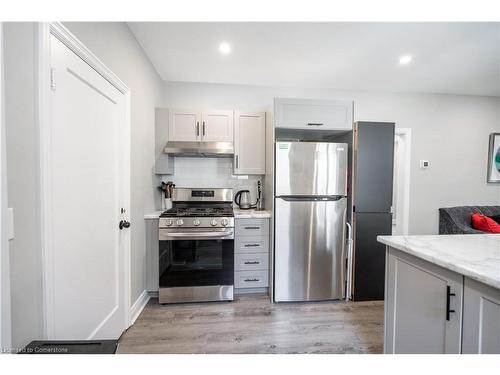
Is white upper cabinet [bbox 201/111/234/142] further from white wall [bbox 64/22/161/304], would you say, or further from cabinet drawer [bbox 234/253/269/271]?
cabinet drawer [bbox 234/253/269/271]

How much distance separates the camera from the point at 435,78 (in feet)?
8.95

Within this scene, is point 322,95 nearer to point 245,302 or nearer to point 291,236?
point 291,236

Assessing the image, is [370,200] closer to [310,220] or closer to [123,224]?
[310,220]

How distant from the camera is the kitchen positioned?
1666 millimetres

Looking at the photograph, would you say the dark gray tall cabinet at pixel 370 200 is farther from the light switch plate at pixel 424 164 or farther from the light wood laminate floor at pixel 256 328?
the light switch plate at pixel 424 164

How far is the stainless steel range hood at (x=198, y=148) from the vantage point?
2.49m

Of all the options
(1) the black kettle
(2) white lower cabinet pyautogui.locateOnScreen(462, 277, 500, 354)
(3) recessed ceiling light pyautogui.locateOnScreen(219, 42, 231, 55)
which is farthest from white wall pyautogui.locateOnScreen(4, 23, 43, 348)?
(1) the black kettle

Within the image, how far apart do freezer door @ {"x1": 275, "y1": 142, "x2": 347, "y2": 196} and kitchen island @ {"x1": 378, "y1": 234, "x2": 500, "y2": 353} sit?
1.04 metres

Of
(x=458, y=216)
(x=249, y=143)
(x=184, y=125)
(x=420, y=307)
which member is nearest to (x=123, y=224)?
(x=184, y=125)

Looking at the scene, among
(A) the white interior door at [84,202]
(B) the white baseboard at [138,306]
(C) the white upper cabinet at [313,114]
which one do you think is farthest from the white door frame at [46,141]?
(C) the white upper cabinet at [313,114]

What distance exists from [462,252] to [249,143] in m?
2.13
